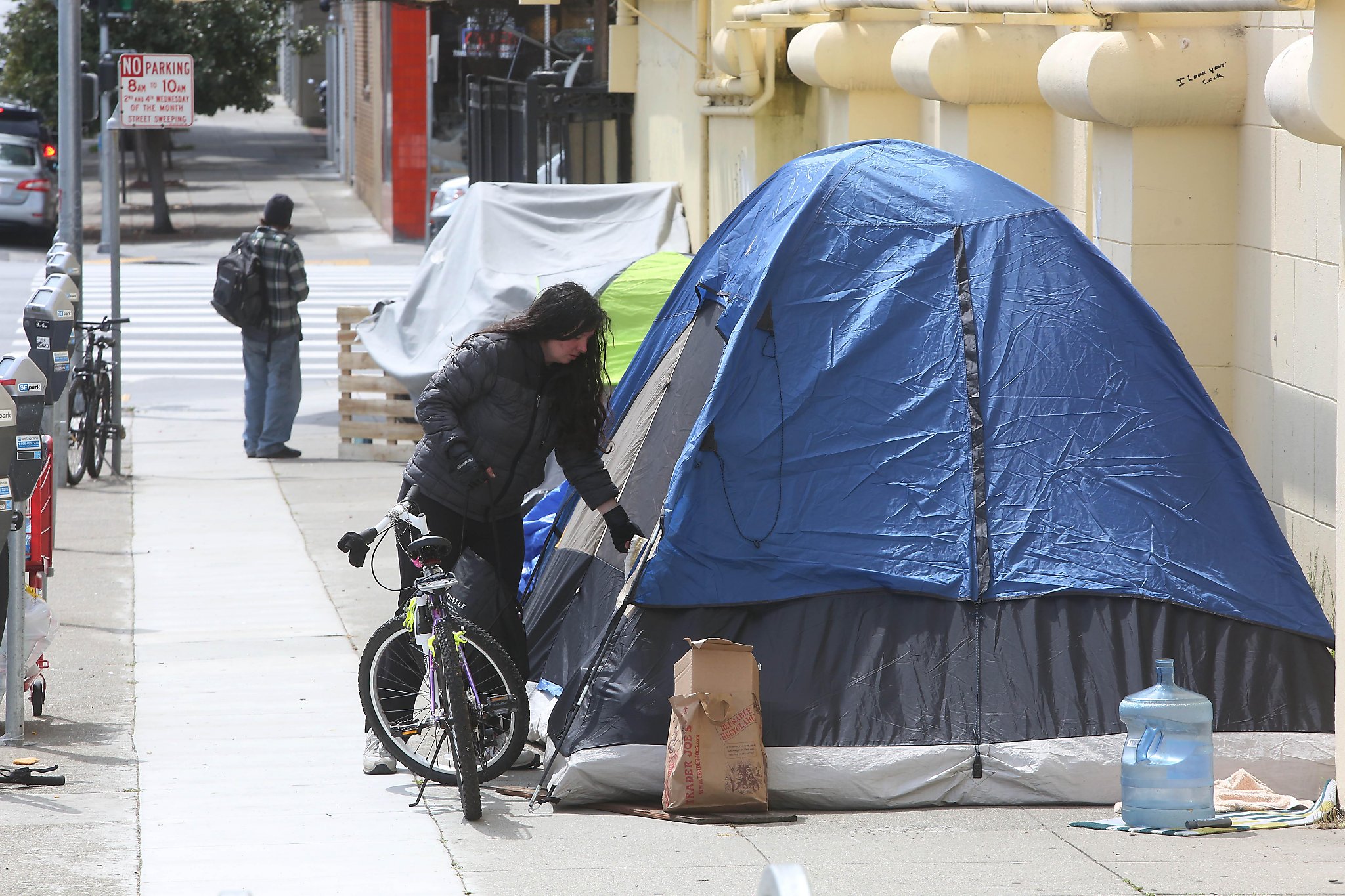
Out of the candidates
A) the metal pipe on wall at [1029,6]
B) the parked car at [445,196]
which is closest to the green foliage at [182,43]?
the parked car at [445,196]

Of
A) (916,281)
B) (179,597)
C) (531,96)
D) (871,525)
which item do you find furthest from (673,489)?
(531,96)

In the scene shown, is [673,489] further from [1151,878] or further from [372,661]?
[1151,878]

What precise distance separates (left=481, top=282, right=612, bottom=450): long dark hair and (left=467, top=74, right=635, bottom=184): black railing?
32.7 ft

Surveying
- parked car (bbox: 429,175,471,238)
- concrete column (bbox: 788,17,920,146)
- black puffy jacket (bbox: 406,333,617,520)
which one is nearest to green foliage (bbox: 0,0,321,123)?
parked car (bbox: 429,175,471,238)

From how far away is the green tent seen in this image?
11.0 meters

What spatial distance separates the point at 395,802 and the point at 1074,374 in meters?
2.63

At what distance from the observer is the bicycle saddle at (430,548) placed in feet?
18.9

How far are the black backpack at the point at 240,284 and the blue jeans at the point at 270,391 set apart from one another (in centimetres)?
32

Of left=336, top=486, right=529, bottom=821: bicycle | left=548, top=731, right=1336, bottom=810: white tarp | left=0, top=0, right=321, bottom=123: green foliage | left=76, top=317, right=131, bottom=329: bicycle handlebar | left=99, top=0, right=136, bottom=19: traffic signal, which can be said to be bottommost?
left=548, top=731, right=1336, bottom=810: white tarp

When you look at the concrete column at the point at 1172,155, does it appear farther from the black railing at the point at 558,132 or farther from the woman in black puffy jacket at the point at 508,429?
the black railing at the point at 558,132

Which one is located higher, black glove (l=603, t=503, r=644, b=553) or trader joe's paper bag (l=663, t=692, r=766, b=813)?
black glove (l=603, t=503, r=644, b=553)

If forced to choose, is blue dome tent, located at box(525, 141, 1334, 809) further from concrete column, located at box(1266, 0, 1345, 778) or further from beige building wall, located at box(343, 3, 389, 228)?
beige building wall, located at box(343, 3, 389, 228)

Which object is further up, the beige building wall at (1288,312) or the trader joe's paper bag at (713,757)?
the beige building wall at (1288,312)

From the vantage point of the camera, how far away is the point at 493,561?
6.23 m
